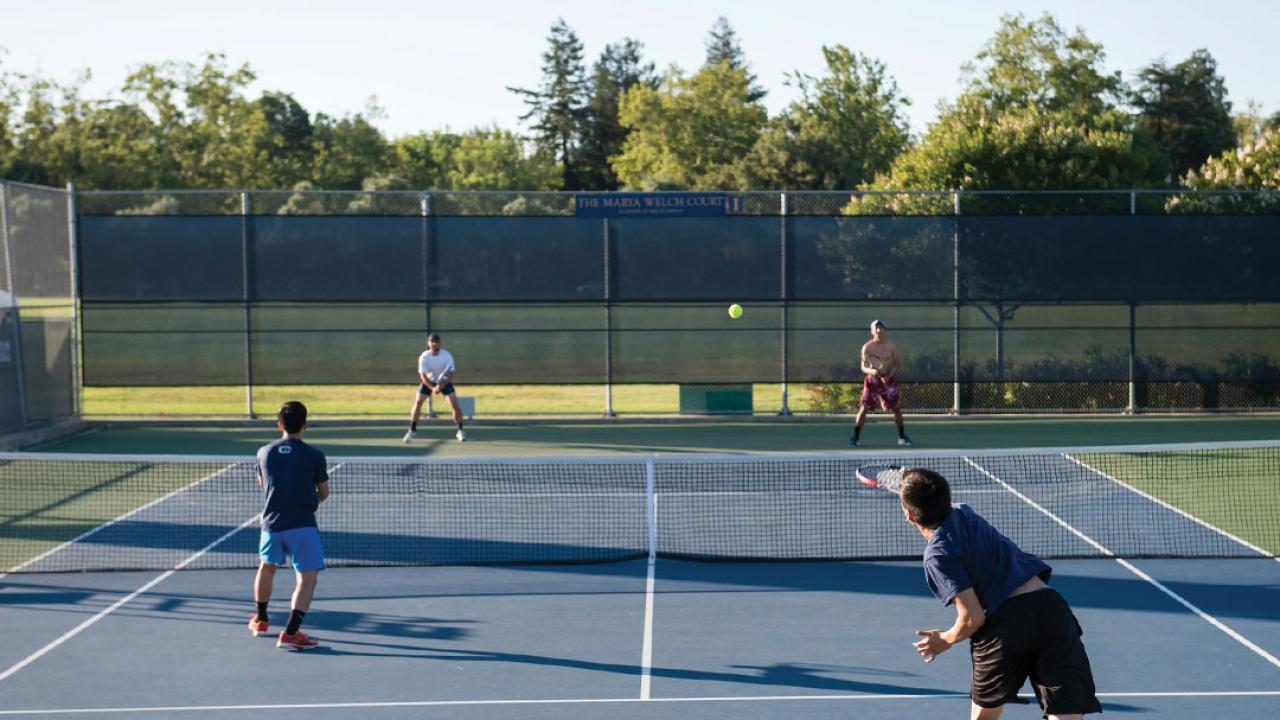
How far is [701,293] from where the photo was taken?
20922 millimetres

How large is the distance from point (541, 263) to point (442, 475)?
5623 mm

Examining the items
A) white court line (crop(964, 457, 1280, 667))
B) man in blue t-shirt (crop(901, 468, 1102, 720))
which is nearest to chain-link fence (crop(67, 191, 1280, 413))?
white court line (crop(964, 457, 1280, 667))

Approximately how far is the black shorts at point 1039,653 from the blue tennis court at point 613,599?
180 cm

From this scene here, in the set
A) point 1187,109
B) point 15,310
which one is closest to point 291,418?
point 15,310

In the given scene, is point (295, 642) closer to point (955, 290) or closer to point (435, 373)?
point (435, 373)

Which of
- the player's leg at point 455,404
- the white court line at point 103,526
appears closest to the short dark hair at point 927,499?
the white court line at point 103,526

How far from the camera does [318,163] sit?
233 ft

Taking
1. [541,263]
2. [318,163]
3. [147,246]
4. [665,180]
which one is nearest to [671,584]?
[541,263]

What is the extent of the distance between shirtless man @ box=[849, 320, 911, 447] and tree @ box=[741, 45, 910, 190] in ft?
102

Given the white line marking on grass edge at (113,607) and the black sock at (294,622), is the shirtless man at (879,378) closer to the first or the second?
the white line marking on grass edge at (113,607)

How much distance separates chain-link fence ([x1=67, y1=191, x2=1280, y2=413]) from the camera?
2091cm

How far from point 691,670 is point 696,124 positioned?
62797 mm

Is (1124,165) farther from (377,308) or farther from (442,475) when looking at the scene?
(442,475)

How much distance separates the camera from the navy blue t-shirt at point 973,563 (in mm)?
5609
